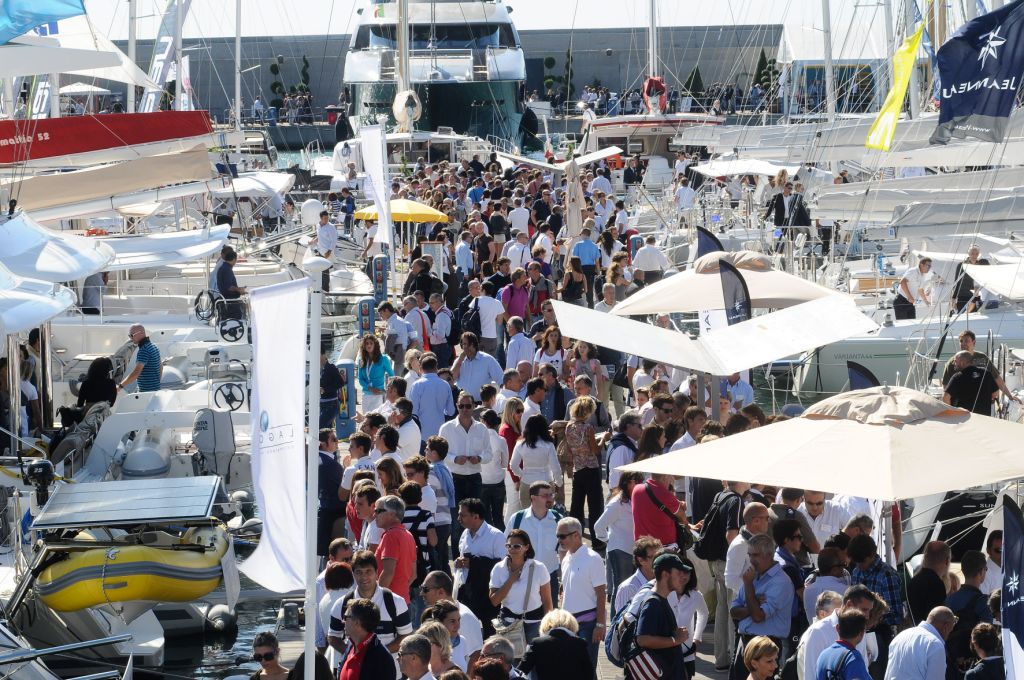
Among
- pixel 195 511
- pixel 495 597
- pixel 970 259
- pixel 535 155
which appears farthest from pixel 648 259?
pixel 535 155

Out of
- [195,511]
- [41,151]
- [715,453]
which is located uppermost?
[41,151]

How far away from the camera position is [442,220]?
21.3 metres

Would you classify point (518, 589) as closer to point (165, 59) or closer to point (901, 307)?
point (901, 307)

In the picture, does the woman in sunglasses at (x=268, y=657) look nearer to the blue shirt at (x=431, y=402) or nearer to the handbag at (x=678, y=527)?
the handbag at (x=678, y=527)

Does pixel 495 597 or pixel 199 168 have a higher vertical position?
pixel 199 168

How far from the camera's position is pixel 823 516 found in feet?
28.8

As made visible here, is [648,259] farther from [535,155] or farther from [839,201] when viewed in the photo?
[535,155]

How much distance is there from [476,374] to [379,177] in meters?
5.14

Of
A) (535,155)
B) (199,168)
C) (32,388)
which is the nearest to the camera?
(32,388)

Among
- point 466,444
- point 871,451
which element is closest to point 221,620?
point 466,444

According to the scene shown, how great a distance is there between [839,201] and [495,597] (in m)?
9.85

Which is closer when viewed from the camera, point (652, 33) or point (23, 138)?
point (23, 138)

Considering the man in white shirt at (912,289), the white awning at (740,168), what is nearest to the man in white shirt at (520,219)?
the white awning at (740,168)

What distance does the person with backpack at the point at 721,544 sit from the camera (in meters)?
8.59
